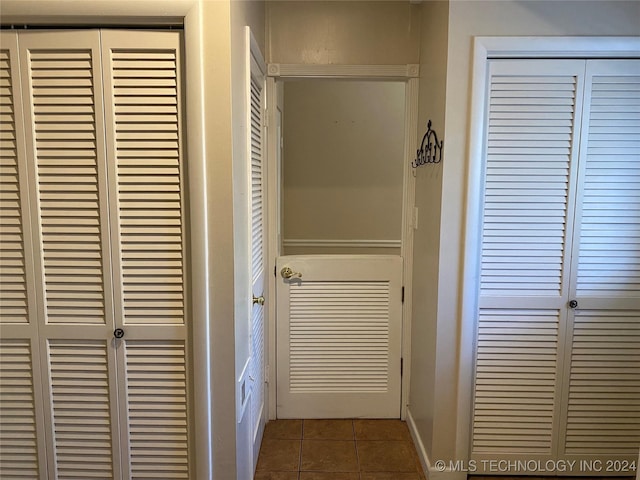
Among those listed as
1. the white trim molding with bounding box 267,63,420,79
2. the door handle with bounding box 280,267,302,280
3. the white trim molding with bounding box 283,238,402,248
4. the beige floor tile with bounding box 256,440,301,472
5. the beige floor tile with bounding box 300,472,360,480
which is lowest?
the beige floor tile with bounding box 300,472,360,480

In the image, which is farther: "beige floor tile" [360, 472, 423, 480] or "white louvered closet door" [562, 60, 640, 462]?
"beige floor tile" [360, 472, 423, 480]

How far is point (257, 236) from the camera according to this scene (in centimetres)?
202

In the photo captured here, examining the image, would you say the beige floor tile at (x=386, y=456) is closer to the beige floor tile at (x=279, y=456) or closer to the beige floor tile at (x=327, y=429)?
the beige floor tile at (x=327, y=429)

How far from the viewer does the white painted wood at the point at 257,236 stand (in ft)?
6.01

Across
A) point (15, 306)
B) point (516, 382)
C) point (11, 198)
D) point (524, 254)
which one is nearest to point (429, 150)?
point (524, 254)

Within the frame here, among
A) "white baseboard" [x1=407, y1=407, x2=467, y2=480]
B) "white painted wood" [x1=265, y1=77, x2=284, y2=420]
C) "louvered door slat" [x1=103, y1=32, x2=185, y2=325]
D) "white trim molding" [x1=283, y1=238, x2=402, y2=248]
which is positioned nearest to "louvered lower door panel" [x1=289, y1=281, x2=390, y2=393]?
"white painted wood" [x1=265, y1=77, x2=284, y2=420]

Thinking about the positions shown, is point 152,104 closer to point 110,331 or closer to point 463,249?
point 110,331

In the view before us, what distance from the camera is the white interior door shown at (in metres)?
2.40

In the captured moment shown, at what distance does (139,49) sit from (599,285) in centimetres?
208

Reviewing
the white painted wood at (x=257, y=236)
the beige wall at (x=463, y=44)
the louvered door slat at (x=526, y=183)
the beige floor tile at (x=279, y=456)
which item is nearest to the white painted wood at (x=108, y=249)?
the white painted wood at (x=257, y=236)

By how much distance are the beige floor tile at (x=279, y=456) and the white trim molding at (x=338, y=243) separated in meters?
1.49

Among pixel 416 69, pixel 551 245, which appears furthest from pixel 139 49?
pixel 551 245

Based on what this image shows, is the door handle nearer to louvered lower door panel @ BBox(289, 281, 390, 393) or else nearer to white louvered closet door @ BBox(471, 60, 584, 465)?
louvered lower door panel @ BBox(289, 281, 390, 393)

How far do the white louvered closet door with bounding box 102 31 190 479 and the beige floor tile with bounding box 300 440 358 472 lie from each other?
2.60 feet
